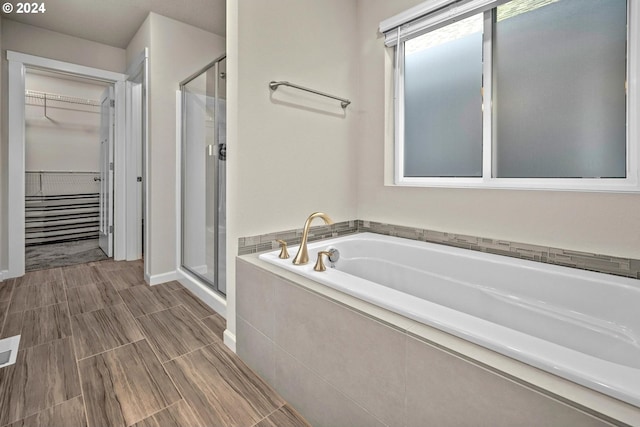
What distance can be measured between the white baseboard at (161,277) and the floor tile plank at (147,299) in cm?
6

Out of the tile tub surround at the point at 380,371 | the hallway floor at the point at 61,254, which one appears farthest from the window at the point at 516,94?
the hallway floor at the point at 61,254

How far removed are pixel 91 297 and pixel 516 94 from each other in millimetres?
3348

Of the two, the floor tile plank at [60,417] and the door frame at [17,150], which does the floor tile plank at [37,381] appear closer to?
the floor tile plank at [60,417]

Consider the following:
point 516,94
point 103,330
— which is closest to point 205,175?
point 103,330

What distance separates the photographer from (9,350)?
5.66 ft

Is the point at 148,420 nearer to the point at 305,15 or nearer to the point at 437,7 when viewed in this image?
the point at 305,15

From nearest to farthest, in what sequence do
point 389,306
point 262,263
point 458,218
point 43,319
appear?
point 389,306 → point 262,263 → point 458,218 → point 43,319

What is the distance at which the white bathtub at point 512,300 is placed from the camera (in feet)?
2.32

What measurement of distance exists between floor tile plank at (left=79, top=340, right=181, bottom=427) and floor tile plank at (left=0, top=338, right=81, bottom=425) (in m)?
0.07

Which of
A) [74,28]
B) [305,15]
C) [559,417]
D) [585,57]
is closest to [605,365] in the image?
[559,417]

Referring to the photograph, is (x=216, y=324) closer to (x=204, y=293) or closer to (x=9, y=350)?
Answer: (x=204, y=293)

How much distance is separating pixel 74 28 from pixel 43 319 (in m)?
2.86

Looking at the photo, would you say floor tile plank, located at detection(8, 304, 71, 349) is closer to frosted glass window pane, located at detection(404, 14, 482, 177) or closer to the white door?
the white door

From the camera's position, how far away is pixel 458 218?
6.09 feet
